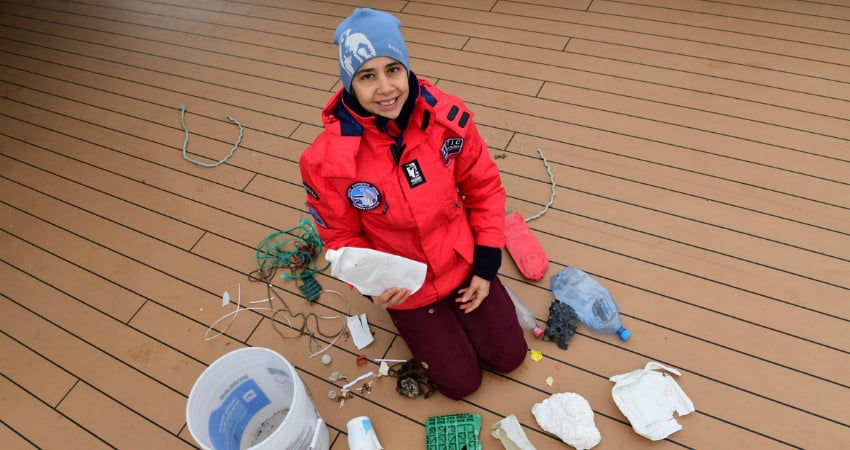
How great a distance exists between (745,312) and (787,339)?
15 cm

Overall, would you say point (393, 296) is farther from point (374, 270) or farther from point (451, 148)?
point (451, 148)

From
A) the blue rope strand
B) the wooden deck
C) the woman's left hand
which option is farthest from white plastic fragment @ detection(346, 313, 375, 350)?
the blue rope strand

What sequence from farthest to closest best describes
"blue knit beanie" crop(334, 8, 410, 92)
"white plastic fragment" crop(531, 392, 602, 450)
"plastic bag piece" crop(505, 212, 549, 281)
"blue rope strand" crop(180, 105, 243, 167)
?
"blue rope strand" crop(180, 105, 243, 167)
"plastic bag piece" crop(505, 212, 549, 281)
"white plastic fragment" crop(531, 392, 602, 450)
"blue knit beanie" crop(334, 8, 410, 92)

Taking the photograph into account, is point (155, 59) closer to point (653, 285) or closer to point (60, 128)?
point (60, 128)

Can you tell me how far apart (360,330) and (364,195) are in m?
0.75

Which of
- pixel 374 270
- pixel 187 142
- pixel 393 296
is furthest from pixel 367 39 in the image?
pixel 187 142

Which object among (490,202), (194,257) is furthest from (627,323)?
(194,257)

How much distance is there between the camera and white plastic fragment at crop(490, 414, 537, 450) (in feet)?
5.30

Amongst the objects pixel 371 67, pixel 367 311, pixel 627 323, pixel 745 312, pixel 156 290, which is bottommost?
pixel 156 290

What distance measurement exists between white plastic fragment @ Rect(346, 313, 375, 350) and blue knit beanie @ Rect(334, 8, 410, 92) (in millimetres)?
1047

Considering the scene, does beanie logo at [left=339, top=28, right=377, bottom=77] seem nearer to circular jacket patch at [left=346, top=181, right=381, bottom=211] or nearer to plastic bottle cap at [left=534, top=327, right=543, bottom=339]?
circular jacket patch at [left=346, top=181, right=381, bottom=211]

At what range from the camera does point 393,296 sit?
148 centimetres

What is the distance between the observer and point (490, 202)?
1.62 metres

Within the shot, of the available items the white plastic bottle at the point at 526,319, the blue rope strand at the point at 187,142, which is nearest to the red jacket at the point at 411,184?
the white plastic bottle at the point at 526,319
